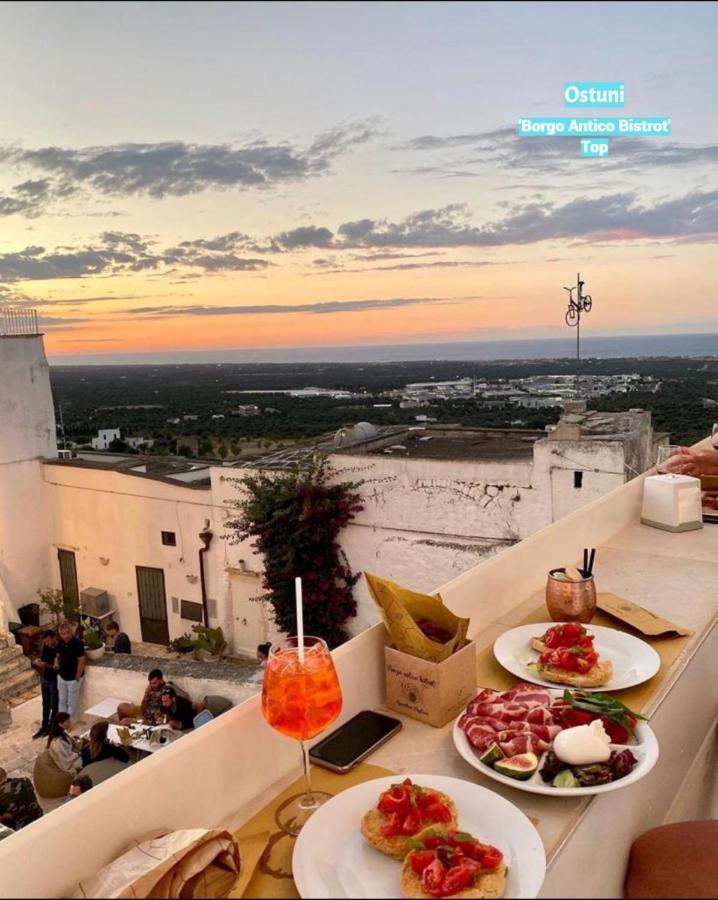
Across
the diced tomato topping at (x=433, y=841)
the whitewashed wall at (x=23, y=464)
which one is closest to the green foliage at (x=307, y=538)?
the whitewashed wall at (x=23, y=464)

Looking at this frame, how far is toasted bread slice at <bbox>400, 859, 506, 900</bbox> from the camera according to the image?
767 mm

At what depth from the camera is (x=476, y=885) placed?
78 centimetres

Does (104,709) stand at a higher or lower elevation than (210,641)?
higher

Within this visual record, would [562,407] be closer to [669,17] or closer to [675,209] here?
[675,209]

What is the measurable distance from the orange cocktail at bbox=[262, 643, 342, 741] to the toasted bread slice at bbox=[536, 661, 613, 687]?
0.51m

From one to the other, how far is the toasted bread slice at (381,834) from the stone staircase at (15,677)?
8138 millimetres

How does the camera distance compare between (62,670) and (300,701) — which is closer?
(300,701)

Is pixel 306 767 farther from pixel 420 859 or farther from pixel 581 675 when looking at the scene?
pixel 581 675

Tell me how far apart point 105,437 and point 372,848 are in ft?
55.6

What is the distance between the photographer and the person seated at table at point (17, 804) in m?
4.17

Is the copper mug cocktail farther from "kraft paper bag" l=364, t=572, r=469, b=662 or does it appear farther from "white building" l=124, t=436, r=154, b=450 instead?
"white building" l=124, t=436, r=154, b=450

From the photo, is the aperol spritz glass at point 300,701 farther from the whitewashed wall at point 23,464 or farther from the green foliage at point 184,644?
the whitewashed wall at point 23,464

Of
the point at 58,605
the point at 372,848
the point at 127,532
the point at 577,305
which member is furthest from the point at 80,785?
the point at 58,605

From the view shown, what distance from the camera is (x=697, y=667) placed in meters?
1.62
